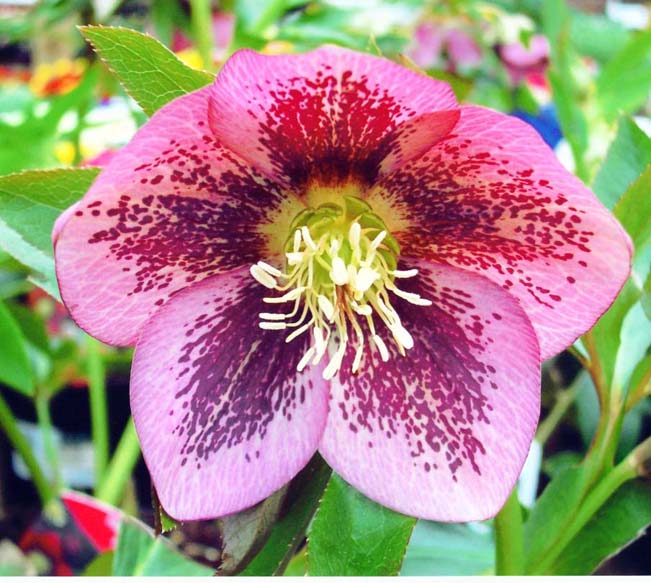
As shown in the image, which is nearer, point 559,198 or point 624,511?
point 559,198

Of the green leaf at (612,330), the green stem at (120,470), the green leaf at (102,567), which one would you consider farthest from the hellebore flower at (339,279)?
the green stem at (120,470)

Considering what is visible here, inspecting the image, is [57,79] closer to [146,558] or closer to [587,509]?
[146,558]

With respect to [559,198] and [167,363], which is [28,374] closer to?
[167,363]

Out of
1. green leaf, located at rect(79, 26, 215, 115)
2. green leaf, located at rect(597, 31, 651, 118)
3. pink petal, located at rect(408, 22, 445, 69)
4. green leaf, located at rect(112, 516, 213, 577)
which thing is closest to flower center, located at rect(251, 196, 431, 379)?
green leaf, located at rect(79, 26, 215, 115)

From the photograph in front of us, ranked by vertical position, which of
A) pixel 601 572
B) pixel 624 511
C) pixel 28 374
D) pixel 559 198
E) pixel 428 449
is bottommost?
pixel 601 572

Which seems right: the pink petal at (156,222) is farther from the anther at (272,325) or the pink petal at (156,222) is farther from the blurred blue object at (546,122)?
the blurred blue object at (546,122)

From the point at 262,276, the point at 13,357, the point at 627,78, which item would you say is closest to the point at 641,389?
the point at 262,276

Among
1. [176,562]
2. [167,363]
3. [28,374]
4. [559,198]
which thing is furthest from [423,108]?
[28,374]

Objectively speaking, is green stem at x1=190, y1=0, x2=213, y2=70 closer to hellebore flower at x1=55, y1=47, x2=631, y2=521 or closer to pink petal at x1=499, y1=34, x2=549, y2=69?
hellebore flower at x1=55, y1=47, x2=631, y2=521
